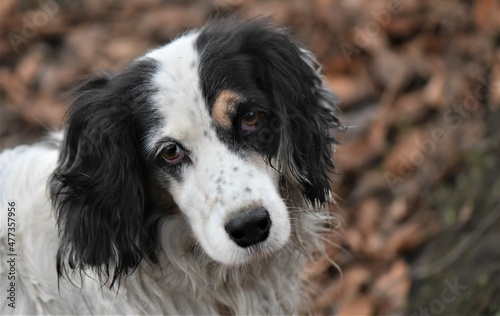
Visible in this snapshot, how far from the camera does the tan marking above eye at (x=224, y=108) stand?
346cm

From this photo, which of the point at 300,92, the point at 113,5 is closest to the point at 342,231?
the point at 300,92

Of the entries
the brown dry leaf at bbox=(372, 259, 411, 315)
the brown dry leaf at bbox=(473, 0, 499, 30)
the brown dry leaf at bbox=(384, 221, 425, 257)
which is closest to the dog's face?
the brown dry leaf at bbox=(372, 259, 411, 315)

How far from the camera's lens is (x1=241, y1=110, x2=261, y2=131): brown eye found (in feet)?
11.6

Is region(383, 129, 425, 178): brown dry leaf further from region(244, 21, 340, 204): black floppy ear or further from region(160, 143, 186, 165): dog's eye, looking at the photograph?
region(160, 143, 186, 165): dog's eye

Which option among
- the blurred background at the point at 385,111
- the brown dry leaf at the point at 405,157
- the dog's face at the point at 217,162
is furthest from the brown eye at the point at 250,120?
the brown dry leaf at the point at 405,157

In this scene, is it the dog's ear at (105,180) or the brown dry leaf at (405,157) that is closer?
the dog's ear at (105,180)

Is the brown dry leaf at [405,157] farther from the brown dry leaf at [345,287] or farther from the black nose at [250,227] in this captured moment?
the black nose at [250,227]

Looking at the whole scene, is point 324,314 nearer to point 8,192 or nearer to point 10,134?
point 8,192

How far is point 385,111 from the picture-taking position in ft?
21.5

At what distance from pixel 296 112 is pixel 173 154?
0.57 meters

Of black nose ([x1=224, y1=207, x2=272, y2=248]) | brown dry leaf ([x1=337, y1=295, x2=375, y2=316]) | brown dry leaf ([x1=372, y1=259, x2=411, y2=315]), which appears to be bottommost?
brown dry leaf ([x1=337, y1=295, x2=375, y2=316])

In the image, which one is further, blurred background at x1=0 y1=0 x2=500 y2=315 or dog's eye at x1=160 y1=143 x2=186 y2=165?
blurred background at x1=0 y1=0 x2=500 y2=315

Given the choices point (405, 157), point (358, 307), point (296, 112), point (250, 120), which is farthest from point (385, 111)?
point (250, 120)

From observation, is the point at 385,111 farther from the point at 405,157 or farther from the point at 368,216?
the point at 368,216
